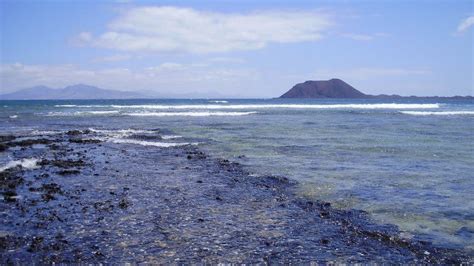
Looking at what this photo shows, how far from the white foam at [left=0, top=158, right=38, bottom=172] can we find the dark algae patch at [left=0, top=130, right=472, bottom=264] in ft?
4.10

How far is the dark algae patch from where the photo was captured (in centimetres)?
759

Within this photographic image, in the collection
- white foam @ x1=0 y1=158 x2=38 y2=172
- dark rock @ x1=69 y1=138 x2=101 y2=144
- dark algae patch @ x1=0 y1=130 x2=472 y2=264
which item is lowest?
dark algae patch @ x1=0 y1=130 x2=472 y2=264

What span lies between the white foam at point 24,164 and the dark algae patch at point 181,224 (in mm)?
1249

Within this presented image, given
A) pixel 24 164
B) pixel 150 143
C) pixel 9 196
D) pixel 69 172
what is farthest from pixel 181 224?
pixel 150 143

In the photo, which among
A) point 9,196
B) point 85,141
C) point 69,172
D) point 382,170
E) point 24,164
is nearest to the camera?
point 9,196

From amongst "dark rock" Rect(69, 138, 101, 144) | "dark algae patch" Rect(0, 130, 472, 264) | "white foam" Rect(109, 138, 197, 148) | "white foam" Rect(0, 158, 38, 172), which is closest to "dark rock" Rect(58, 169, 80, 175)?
"dark algae patch" Rect(0, 130, 472, 264)

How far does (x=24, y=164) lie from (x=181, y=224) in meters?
11.2

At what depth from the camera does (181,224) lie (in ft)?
30.4

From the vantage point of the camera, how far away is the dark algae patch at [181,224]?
7.59m

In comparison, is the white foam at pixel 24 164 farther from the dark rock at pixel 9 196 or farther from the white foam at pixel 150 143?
the white foam at pixel 150 143

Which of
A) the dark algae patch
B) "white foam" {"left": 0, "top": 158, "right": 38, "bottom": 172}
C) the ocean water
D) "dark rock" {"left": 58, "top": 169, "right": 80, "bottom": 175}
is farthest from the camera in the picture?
"white foam" {"left": 0, "top": 158, "right": 38, "bottom": 172}

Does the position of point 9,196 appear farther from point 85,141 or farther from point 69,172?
point 85,141

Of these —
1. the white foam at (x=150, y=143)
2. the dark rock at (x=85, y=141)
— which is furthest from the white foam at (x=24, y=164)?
the white foam at (x=150, y=143)

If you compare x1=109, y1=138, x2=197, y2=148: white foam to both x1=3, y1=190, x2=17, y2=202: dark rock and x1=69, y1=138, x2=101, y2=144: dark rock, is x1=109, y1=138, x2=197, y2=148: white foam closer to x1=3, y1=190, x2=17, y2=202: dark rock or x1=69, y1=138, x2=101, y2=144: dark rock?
x1=69, y1=138, x2=101, y2=144: dark rock
